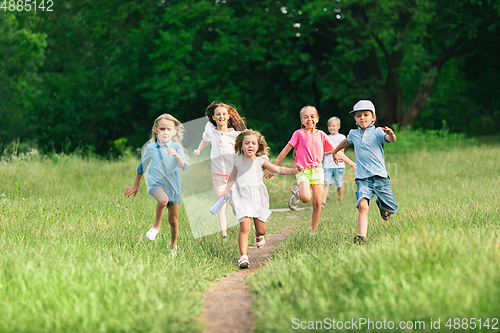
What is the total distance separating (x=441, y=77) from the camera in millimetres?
35719

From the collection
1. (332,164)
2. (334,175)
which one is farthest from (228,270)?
(334,175)

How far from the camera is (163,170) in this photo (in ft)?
19.1

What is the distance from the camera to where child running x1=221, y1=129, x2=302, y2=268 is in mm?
5828

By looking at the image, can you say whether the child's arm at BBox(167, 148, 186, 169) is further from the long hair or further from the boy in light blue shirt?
the boy in light blue shirt

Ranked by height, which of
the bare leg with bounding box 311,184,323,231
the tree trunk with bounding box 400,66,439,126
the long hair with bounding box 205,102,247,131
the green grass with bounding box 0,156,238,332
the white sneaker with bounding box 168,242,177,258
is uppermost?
the tree trunk with bounding box 400,66,439,126

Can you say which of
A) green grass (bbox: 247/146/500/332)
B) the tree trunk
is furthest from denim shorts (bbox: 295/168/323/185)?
the tree trunk

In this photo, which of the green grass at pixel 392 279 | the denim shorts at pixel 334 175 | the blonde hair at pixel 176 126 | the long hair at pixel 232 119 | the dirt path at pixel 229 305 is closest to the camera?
the green grass at pixel 392 279

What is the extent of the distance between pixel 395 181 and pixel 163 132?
24.5 ft

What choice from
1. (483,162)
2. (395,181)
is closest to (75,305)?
(395,181)

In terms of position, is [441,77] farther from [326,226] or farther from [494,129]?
[326,226]

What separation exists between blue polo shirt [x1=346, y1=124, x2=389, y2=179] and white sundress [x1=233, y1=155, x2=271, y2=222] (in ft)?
4.09

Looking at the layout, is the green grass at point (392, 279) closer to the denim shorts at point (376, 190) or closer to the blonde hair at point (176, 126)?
the denim shorts at point (376, 190)

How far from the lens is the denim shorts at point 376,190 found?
229 inches

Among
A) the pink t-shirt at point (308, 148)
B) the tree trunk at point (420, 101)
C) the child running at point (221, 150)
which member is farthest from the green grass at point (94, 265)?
the tree trunk at point (420, 101)
